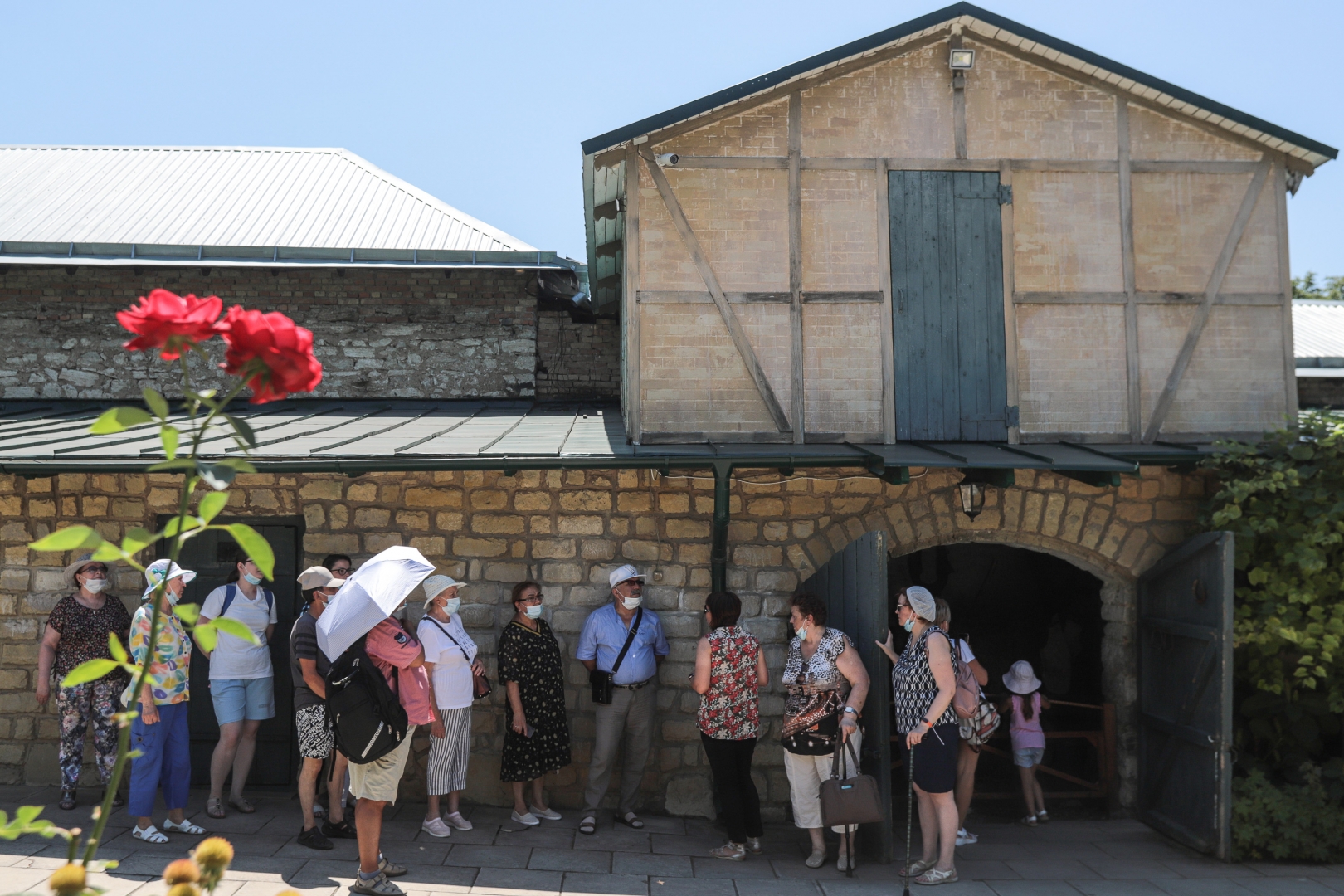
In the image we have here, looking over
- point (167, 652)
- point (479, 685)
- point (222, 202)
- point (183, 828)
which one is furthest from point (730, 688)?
point (222, 202)

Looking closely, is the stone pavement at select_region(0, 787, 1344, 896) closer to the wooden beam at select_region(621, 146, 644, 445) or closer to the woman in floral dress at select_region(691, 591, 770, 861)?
the woman in floral dress at select_region(691, 591, 770, 861)

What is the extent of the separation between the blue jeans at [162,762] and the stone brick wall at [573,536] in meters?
1.41

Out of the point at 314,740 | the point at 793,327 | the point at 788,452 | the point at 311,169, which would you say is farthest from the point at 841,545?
the point at 311,169

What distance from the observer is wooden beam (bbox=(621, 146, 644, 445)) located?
6.79 meters

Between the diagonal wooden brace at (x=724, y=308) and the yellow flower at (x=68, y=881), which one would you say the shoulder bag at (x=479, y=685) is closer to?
the diagonal wooden brace at (x=724, y=308)

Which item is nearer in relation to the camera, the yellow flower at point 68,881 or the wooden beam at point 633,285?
the yellow flower at point 68,881

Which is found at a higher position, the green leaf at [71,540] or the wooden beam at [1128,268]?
the wooden beam at [1128,268]

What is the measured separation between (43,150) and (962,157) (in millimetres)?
10638

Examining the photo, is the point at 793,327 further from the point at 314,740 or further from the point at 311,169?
the point at 311,169

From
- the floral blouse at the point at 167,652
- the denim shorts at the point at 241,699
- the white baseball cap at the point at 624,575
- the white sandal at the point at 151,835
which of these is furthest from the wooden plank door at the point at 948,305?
the white sandal at the point at 151,835

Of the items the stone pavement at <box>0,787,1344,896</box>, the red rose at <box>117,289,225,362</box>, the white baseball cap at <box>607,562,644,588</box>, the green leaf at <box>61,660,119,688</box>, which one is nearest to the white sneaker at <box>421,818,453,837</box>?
the stone pavement at <box>0,787,1344,896</box>

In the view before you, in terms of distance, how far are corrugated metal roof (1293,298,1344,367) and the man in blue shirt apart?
6.85m

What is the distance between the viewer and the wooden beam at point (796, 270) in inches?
272

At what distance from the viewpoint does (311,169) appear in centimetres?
1149
